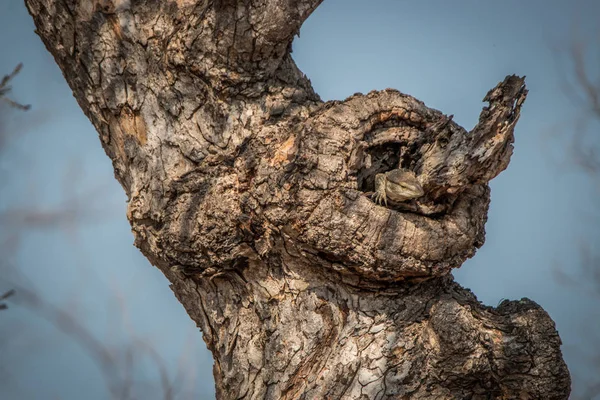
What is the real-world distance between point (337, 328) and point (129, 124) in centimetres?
107

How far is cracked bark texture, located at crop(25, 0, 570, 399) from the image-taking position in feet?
7.33

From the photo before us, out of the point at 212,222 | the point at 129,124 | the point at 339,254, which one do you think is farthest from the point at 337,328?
the point at 129,124

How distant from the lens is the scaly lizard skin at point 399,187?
7.29 feet

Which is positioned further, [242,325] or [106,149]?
[106,149]

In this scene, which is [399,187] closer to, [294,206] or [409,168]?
[409,168]

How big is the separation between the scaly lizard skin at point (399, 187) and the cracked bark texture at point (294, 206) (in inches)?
1.7

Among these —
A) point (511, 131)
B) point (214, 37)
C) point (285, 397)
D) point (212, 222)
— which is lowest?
point (285, 397)

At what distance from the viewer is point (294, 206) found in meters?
2.19

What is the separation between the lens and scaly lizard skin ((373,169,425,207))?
222 centimetres

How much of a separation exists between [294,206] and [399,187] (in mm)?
365

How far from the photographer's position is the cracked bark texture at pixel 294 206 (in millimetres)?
2234

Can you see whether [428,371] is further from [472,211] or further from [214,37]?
[214,37]

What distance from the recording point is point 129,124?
8.00 ft

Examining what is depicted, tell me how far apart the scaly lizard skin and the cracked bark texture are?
0.04m
